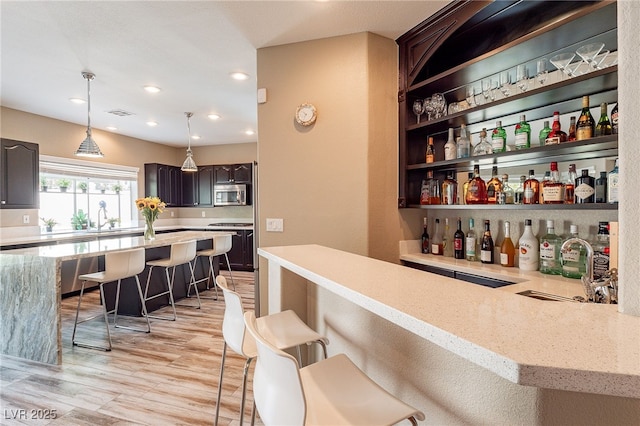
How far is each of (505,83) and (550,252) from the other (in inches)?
44.0

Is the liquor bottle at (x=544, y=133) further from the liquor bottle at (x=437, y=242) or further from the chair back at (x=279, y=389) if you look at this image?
the chair back at (x=279, y=389)

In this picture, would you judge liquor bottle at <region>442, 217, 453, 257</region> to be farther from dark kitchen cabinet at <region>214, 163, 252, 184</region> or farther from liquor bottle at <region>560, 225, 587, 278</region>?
dark kitchen cabinet at <region>214, 163, 252, 184</region>

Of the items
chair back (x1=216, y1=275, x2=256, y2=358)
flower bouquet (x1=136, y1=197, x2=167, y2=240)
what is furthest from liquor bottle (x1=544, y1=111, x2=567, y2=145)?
flower bouquet (x1=136, y1=197, x2=167, y2=240)

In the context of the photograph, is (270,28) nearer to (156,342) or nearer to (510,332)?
(510,332)

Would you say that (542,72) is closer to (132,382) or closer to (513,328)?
(513,328)

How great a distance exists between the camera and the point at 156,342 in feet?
10.3

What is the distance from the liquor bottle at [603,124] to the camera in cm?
179

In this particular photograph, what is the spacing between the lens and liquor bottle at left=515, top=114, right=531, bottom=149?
2.12 metres

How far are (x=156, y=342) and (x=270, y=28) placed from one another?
2.87 meters

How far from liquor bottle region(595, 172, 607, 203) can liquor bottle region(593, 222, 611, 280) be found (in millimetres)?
132

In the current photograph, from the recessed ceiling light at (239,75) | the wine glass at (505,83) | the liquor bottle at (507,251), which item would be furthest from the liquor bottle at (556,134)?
the recessed ceiling light at (239,75)

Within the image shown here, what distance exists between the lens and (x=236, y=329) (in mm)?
1549

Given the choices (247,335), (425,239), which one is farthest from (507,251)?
(247,335)

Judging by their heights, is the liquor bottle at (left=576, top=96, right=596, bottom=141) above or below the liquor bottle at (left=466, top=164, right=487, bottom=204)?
above
